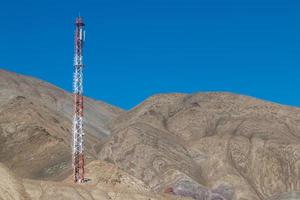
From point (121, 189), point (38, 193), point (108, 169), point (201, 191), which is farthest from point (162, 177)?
point (38, 193)

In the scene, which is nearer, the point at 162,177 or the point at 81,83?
the point at 81,83

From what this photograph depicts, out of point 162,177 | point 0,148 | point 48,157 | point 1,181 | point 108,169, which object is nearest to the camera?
point 1,181

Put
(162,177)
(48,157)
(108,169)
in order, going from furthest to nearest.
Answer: (162,177) < (48,157) < (108,169)

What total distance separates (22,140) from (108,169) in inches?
2998

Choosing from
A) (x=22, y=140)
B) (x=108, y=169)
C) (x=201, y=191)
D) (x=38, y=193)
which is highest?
(x=22, y=140)

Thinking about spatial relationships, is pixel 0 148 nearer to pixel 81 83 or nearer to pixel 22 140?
pixel 22 140

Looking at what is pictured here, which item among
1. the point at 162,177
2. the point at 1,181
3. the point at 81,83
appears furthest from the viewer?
the point at 162,177

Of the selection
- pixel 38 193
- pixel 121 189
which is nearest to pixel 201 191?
pixel 121 189

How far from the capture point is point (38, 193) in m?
86.4

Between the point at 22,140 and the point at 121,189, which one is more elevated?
the point at 22,140

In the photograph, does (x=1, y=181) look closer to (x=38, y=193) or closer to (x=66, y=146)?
(x=38, y=193)

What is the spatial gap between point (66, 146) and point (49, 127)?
2208 cm

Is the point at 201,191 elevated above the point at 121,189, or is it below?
above

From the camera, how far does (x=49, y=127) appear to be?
643 feet
